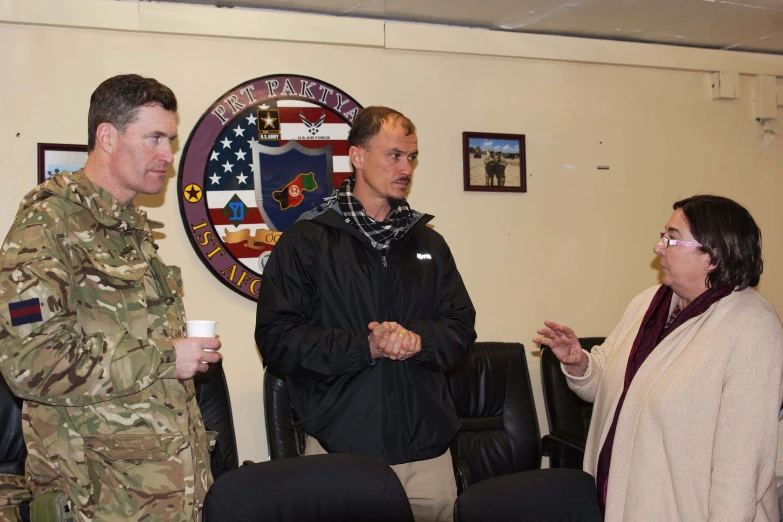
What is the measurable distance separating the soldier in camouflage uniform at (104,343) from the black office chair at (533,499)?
712 millimetres

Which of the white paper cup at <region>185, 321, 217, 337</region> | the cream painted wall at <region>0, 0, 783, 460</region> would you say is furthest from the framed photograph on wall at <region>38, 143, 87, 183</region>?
the white paper cup at <region>185, 321, 217, 337</region>

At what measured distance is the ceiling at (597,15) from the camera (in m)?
3.70

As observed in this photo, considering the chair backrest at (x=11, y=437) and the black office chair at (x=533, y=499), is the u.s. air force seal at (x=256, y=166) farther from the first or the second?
the black office chair at (x=533, y=499)

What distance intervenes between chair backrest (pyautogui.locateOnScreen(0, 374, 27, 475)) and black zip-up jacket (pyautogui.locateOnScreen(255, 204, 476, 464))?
918 millimetres

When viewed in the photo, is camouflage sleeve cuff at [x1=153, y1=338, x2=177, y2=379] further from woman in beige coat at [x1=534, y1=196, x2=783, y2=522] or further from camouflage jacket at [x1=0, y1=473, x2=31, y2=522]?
woman in beige coat at [x1=534, y1=196, x2=783, y2=522]

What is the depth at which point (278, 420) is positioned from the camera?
3.18 meters

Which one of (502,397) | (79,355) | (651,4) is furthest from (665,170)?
(79,355)

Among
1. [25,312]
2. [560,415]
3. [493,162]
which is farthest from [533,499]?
[493,162]

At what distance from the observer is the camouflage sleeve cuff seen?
1899 millimetres

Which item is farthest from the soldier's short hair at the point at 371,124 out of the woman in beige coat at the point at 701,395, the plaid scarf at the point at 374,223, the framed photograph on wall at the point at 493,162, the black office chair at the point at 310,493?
the black office chair at the point at 310,493

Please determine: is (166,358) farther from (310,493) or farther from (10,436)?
(10,436)

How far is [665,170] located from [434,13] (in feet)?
5.36

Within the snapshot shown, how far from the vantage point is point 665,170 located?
446 cm

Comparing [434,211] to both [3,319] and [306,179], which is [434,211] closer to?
[306,179]
